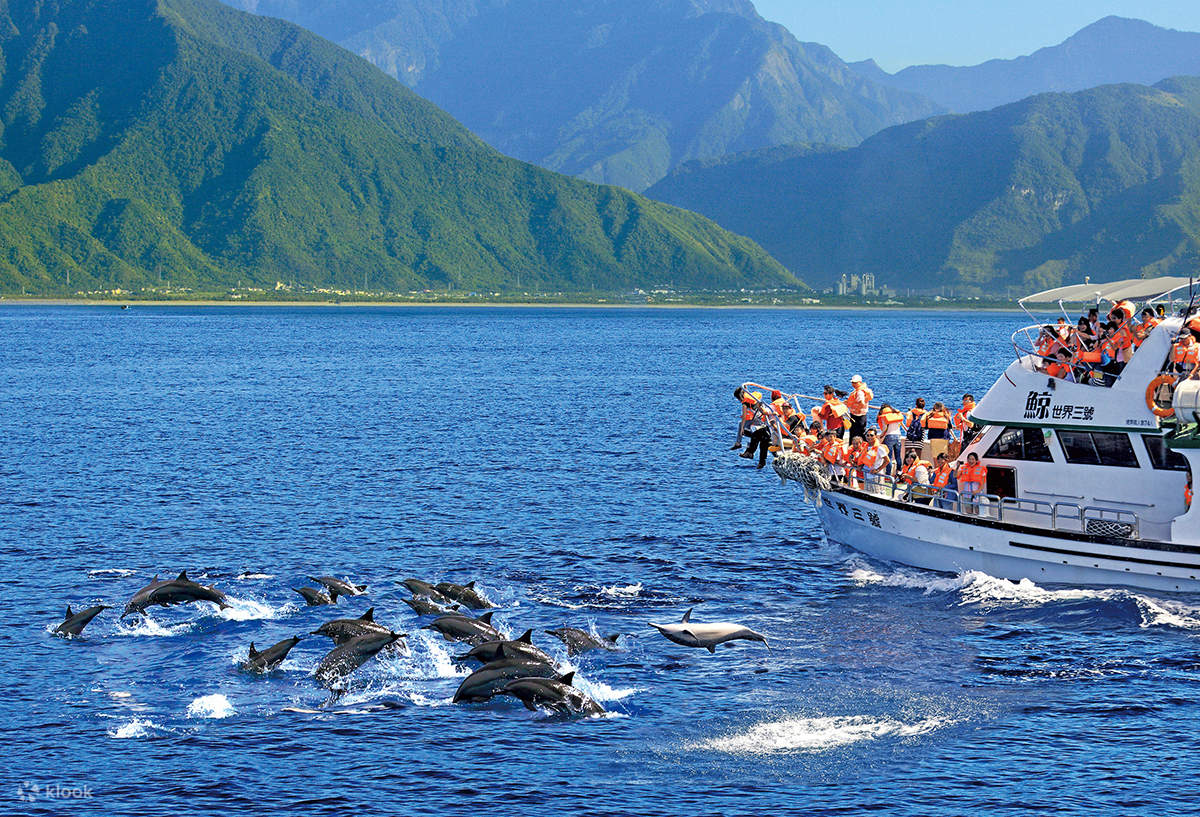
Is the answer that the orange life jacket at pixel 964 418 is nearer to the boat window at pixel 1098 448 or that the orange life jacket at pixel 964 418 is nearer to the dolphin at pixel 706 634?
the boat window at pixel 1098 448

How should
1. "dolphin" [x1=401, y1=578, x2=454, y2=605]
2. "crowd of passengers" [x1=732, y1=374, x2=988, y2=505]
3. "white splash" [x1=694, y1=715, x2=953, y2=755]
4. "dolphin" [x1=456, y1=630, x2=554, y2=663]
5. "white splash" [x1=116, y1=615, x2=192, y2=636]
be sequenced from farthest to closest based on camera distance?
"crowd of passengers" [x1=732, y1=374, x2=988, y2=505] < "dolphin" [x1=401, y1=578, x2=454, y2=605] < "white splash" [x1=116, y1=615, x2=192, y2=636] < "dolphin" [x1=456, y1=630, x2=554, y2=663] < "white splash" [x1=694, y1=715, x2=953, y2=755]

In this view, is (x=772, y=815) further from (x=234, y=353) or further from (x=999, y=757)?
(x=234, y=353)

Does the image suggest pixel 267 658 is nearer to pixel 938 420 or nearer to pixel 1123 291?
pixel 938 420

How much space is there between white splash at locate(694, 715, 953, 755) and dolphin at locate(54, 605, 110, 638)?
1536 centimetres

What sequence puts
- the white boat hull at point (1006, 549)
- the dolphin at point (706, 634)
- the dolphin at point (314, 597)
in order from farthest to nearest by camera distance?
the dolphin at point (314, 597) → the white boat hull at point (1006, 549) → the dolphin at point (706, 634)

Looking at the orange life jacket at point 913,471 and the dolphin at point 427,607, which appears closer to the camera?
the dolphin at point 427,607

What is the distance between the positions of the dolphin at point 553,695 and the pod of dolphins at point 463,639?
0.02m

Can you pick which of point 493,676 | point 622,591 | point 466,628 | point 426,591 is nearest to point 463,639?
point 466,628

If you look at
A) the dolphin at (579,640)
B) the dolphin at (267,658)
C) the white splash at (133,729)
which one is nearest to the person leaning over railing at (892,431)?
the dolphin at (579,640)

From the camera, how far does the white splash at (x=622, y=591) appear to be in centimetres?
3450

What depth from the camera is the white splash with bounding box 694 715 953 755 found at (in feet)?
77.9

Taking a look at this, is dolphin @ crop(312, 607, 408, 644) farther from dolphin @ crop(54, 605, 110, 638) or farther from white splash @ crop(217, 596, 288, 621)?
dolphin @ crop(54, 605, 110, 638)

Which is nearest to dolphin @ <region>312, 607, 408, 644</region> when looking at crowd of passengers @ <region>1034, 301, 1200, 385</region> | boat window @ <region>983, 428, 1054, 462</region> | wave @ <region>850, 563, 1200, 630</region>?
wave @ <region>850, 563, 1200, 630</region>

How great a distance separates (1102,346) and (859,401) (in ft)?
24.9
